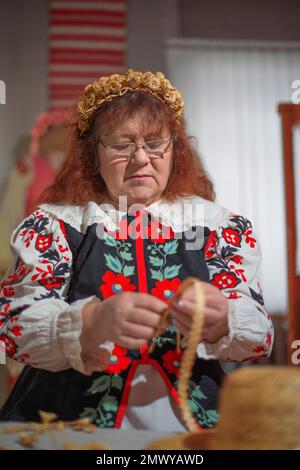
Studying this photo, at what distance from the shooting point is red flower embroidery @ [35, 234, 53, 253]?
75 centimetres

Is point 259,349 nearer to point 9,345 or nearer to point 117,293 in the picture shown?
point 117,293

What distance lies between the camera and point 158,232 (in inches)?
29.8

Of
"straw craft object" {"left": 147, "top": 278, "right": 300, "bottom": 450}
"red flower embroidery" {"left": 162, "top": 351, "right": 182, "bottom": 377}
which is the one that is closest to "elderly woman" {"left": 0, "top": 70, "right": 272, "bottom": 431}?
"red flower embroidery" {"left": 162, "top": 351, "right": 182, "bottom": 377}

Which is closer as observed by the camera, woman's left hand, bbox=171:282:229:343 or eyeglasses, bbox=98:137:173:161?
woman's left hand, bbox=171:282:229:343

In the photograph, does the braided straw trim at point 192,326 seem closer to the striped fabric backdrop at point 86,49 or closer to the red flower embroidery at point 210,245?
the red flower embroidery at point 210,245

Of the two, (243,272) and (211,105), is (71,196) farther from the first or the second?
(211,105)

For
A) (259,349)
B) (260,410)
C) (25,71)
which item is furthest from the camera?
(25,71)

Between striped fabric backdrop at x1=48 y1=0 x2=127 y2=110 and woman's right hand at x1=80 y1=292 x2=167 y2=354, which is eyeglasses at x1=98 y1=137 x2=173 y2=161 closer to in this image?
woman's right hand at x1=80 y1=292 x2=167 y2=354

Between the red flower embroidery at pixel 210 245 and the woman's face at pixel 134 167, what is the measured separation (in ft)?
0.30

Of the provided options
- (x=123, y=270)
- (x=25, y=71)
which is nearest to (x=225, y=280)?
(x=123, y=270)

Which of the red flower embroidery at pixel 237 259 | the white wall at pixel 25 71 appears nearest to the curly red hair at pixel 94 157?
the red flower embroidery at pixel 237 259

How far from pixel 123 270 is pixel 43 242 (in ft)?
0.38
